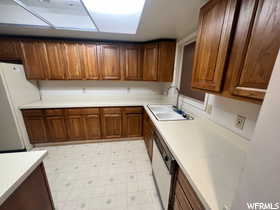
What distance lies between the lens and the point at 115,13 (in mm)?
1442

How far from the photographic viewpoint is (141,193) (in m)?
1.52

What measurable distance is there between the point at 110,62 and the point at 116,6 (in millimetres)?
1228

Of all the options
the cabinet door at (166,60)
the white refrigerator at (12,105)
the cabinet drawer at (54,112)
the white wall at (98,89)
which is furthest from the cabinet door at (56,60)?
the cabinet door at (166,60)

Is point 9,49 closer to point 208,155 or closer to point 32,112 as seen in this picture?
point 32,112

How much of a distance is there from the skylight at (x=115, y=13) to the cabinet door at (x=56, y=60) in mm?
1042

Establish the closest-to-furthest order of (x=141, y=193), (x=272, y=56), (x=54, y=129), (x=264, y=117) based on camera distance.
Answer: (x=264, y=117) → (x=272, y=56) → (x=141, y=193) → (x=54, y=129)

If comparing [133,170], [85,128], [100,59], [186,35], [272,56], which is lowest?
[133,170]

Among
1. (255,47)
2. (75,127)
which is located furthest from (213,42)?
(75,127)

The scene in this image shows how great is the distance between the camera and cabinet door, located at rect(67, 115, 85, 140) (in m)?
2.41

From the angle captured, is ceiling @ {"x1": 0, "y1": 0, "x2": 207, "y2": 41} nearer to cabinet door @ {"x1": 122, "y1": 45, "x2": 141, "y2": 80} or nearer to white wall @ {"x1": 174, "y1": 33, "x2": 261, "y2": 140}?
white wall @ {"x1": 174, "y1": 33, "x2": 261, "y2": 140}

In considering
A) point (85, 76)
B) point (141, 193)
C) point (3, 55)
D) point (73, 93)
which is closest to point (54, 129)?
point (73, 93)

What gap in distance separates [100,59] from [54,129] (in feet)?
5.56

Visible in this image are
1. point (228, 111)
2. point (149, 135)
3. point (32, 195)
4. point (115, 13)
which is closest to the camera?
point (32, 195)

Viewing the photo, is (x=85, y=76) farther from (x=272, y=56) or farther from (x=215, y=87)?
(x=272, y=56)
